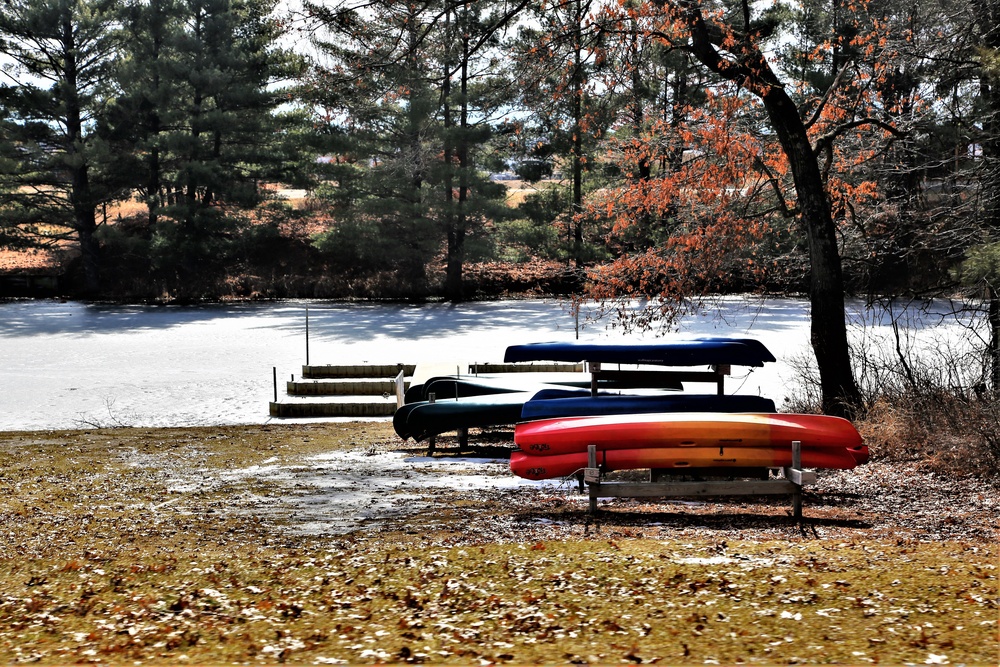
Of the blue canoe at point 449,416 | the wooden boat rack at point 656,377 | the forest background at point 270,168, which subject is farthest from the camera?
the forest background at point 270,168

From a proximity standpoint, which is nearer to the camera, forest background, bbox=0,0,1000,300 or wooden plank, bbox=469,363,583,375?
wooden plank, bbox=469,363,583,375

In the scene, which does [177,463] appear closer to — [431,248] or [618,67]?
[618,67]

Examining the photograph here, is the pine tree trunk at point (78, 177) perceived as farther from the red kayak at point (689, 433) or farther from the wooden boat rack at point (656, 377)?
the red kayak at point (689, 433)

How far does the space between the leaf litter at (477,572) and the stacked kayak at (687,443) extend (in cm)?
33

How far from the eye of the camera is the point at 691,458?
675 cm

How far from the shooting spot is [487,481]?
815 cm

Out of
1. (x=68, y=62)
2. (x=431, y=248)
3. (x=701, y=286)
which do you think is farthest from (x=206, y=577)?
(x=68, y=62)

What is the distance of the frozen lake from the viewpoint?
12.6 meters

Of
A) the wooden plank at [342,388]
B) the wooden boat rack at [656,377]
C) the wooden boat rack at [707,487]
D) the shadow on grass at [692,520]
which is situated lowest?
the shadow on grass at [692,520]

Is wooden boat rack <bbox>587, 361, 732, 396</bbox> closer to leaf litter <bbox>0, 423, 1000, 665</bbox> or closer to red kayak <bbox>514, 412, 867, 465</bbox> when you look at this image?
leaf litter <bbox>0, 423, 1000, 665</bbox>

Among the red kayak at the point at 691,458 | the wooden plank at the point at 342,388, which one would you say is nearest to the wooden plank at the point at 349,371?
the wooden plank at the point at 342,388

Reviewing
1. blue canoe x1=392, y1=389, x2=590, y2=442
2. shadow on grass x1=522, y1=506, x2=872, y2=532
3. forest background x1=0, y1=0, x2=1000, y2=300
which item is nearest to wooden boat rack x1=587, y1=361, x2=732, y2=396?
blue canoe x1=392, y1=389, x2=590, y2=442

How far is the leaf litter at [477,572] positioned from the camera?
3.89 meters

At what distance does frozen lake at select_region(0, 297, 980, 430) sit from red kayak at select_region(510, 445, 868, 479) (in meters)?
4.43
